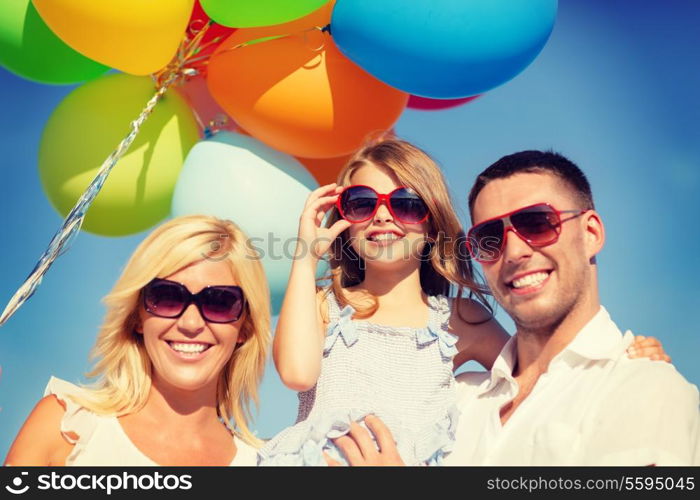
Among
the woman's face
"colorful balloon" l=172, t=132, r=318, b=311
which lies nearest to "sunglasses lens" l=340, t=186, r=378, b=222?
"colorful balloon" l=172, t=132, r=318, b=311

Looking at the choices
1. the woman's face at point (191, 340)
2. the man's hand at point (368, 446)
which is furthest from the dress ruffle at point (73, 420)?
the man's hand at point (368, 446)

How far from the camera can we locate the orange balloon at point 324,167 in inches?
160

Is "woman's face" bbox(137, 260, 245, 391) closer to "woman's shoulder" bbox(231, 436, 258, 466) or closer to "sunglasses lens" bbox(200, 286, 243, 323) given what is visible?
"sunglasses lens" bbox(200, 286, 243, 323)

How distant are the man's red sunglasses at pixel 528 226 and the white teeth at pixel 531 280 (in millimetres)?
115

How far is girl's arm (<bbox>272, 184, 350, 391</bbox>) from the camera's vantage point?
3.29m

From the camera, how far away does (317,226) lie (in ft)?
11.6

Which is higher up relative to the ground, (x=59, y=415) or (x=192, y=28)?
(x=192, y=28)

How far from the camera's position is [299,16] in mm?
3340

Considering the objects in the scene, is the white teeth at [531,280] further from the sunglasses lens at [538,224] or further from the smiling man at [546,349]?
the sunglasses lens at [538,224]

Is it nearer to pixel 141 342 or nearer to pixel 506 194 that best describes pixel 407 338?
pixel 506 194

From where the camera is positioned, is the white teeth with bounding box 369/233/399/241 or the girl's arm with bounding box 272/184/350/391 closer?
the girl's arm with bounding box 272/184/350/391

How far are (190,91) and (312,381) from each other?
1688mm

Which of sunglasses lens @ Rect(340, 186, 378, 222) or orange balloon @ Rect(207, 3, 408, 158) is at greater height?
orange balloon @ Rect(207, 3, 408, 158)

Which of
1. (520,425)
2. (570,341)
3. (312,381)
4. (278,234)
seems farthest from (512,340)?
(278,234)
